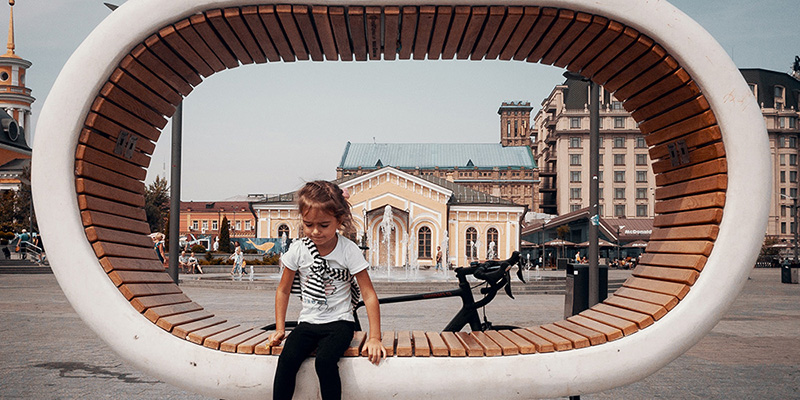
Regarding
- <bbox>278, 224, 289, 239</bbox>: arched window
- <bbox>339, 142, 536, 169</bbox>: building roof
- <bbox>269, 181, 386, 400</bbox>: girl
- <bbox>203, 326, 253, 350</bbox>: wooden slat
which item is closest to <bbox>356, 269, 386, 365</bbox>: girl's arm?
<bbox>269, 181, 386, 400</bbox>: girl

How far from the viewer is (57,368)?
665 cm

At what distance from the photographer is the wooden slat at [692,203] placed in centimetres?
358

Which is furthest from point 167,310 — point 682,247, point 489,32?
point 682,247

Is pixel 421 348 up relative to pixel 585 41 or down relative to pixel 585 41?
down

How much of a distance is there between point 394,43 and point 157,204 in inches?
2095

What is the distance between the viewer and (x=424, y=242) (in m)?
51.2

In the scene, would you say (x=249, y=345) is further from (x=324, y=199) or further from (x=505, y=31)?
(x=505, y=31)

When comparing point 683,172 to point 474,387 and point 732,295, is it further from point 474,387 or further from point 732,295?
point 474,387

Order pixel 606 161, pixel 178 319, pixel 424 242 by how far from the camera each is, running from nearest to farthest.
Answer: pixel 178 319
pixel 424 242
pixel 606 161

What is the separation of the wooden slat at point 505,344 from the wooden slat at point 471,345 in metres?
0.11

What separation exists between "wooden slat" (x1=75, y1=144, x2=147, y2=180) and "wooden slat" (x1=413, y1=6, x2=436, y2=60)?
5.74 ft

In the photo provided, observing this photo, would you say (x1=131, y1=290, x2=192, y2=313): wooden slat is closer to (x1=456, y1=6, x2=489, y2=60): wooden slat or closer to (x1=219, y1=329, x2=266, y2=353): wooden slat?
(x1=219, y1=329, x2=266, y2=353): wooden slat

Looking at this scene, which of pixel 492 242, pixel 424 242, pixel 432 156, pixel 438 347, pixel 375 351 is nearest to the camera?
pixel 375 351

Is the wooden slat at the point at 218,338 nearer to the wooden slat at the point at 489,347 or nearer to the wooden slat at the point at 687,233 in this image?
the wooden slat at the point at 489,347
